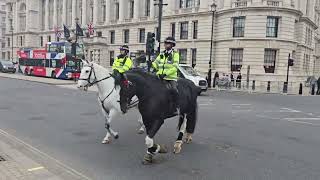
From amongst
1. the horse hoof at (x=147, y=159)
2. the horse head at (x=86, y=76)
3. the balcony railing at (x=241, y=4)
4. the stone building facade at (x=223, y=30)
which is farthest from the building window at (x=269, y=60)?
the horse hoof at (x=147, y=159)

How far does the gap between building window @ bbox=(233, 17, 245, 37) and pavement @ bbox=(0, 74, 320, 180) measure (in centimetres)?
3593

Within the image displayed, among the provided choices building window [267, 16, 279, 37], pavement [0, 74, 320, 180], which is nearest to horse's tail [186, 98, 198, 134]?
pavement [0, 74, 320, 180]

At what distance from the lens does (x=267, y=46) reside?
47.0 m

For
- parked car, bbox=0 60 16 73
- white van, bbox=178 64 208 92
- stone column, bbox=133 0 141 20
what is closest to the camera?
white van, bbox=178 64 208 92

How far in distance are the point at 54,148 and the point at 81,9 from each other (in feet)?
255

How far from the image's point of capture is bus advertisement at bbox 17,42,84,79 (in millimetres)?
38969

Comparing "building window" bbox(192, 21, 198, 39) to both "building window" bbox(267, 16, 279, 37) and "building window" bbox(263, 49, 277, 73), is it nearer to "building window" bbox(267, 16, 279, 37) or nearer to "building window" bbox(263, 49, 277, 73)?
"building window" bbox(267, 16, 279, 37)

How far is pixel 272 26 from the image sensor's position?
4747 cm

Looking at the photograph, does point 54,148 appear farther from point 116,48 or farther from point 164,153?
point 116,48

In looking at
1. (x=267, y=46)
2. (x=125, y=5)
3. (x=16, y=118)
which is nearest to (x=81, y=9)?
(x=125, y=5)

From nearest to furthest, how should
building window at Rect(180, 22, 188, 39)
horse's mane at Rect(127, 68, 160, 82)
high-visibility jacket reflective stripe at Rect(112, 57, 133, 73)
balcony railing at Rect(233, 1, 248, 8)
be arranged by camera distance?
horse's mane at Rect(127, 68, 160, 82) < high-visibility jacket reflective stripe at Rect(112, 57, 133, 73) < balcony railing at Rect(233, 1, 248, 8) < building window at Rect(180, 22, 188, 39)

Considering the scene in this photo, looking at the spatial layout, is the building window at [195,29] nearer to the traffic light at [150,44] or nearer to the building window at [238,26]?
the building window at [238,26]

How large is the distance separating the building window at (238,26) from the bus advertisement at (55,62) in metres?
21.7

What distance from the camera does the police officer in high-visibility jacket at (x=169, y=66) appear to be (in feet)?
25.7
